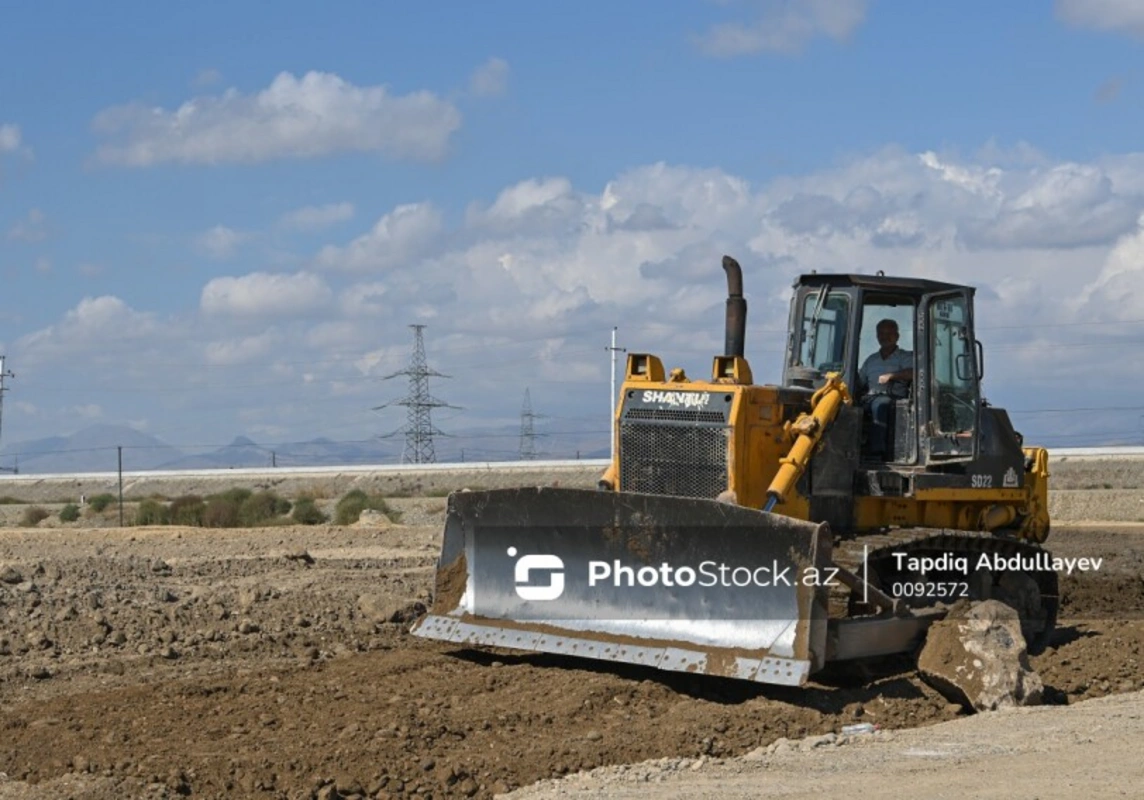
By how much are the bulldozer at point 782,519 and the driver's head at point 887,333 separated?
0.02 meters

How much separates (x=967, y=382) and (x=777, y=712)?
13.0ft

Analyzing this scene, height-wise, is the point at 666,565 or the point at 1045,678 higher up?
the point at 666,565

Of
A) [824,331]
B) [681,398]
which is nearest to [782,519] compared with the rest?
[681,398]

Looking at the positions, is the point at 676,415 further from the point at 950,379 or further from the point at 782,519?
the point at 950,379

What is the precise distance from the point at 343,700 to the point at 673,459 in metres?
3.06

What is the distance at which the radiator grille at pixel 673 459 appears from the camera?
12047mm

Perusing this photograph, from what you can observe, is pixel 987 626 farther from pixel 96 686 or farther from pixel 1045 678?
pixel 96 686

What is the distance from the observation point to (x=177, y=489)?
218 ft

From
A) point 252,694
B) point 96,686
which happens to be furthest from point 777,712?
point 96,686

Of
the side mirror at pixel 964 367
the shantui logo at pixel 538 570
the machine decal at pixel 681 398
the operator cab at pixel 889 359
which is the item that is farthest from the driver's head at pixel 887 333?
the shantui logo at pixel 538 570

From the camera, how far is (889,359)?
515 inches

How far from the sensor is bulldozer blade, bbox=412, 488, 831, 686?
10.9 meters

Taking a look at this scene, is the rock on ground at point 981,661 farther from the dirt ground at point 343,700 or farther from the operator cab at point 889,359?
the operator cab at point 889,359

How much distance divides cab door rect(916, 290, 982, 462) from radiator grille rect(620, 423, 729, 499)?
6.55 ft
